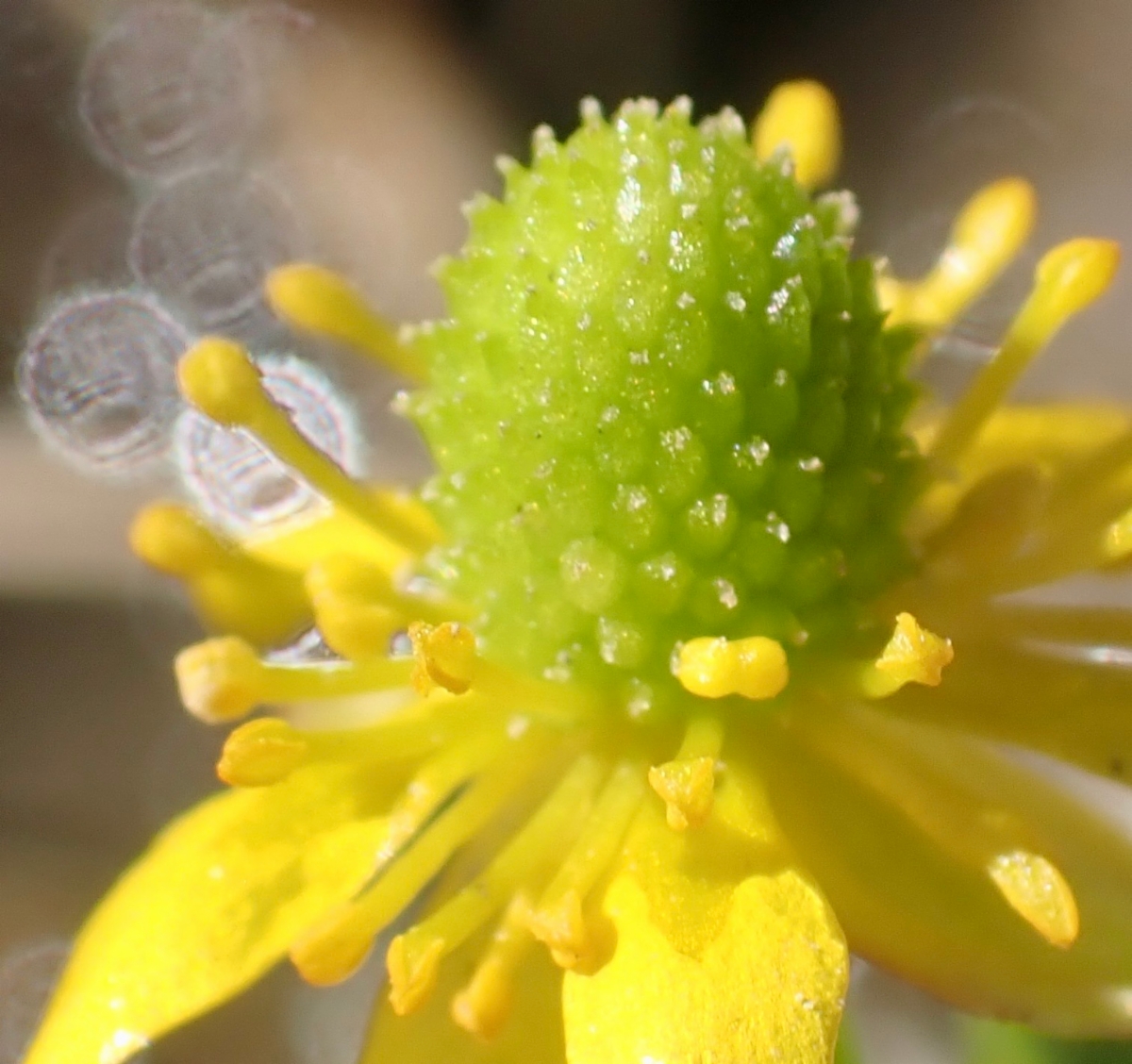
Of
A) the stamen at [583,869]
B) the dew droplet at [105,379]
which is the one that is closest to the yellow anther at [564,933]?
the stamen at [583,869]

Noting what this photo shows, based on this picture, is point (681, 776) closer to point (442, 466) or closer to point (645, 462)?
point (645, 462)

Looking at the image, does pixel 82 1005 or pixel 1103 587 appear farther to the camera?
pixel 1103 587

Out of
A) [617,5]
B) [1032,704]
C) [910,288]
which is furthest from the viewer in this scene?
[617,5]

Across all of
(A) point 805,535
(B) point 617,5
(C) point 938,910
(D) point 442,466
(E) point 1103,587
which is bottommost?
(E) point 1103,587

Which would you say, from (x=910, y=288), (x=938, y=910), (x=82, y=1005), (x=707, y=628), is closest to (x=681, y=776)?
(x=707, y=628)

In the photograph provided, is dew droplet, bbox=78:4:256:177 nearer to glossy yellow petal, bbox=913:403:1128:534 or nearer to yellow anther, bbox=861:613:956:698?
glossy yellow petal, bbox=913:403:1128:534
